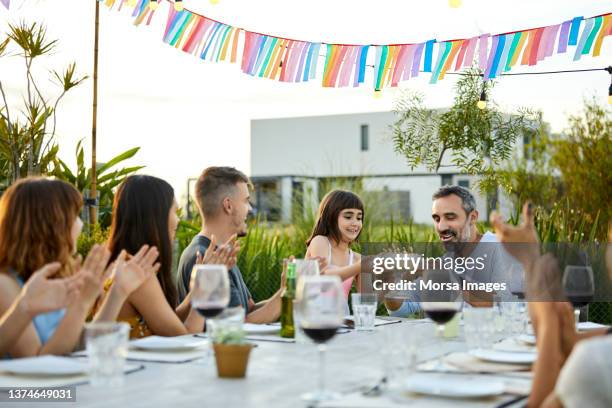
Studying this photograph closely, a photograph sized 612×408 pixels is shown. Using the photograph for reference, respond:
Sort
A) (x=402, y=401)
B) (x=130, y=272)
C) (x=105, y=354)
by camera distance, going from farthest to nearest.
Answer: (x=130, y=272), (x=105, y=354), (x=402, y=401)

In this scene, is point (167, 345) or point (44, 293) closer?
point (44, 293)

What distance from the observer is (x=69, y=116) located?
9250mm

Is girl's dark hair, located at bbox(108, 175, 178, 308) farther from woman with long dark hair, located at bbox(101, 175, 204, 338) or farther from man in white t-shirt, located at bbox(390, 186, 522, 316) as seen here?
man in white t-shirt, located at bbox(390, 186, 522, 316)

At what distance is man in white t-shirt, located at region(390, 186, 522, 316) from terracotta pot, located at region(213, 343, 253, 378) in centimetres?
242

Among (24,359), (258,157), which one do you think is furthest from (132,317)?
(258,157)

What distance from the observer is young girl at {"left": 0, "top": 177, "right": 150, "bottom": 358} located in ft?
8.76

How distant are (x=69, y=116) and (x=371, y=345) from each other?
269 inches

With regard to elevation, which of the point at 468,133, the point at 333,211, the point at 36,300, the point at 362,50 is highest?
the point at 362,50

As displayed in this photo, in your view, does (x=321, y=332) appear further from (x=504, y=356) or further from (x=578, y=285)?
(x=578, y=285)

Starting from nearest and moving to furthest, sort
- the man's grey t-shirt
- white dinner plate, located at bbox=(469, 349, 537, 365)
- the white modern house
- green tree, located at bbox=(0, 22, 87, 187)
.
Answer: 1. white dinner plate, located at bbox=(469, 349, 537, 365)
2. the man's grey t-shirt
3. green tree, located at bbox=(0, 22, 87, 187)
4. the white modern house

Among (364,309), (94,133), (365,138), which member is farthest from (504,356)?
(365,138)

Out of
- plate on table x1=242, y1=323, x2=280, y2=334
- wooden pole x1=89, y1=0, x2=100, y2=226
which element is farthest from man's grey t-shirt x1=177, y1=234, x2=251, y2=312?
wooden pole x1=89, y1=0, x2=100, y2=226

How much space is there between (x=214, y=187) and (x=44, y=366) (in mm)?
2163

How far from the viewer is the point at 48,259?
2.88 m
